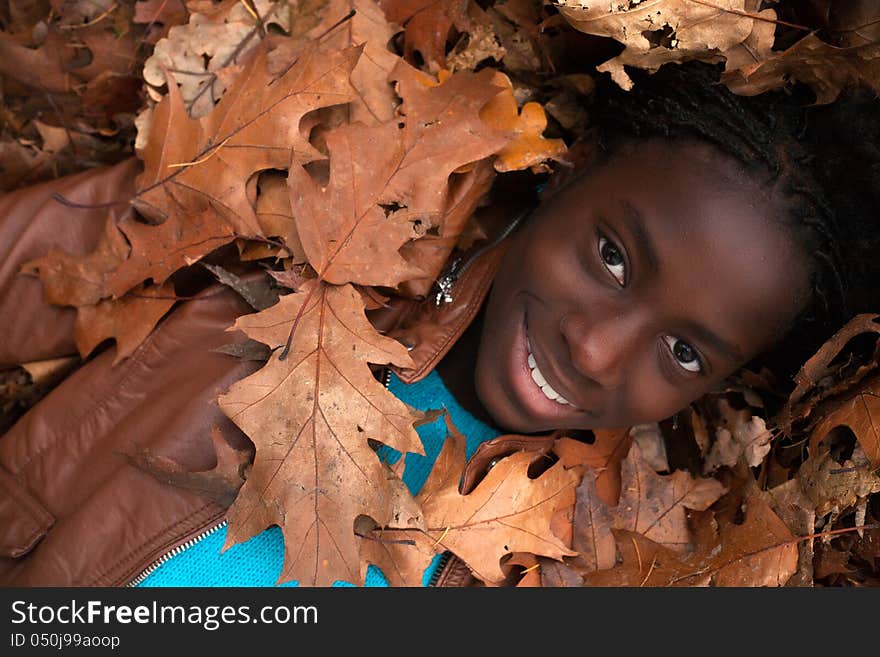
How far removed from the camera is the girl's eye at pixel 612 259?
1.65 meters

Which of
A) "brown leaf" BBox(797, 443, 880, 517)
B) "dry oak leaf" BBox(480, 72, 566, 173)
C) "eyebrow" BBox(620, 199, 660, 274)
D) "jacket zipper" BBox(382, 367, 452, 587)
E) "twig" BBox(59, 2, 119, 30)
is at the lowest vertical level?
"brown leaf" BBox(797, 443, 880, 517)

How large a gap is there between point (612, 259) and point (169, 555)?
1.19 meters

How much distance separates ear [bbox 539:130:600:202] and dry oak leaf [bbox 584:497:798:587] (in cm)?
86

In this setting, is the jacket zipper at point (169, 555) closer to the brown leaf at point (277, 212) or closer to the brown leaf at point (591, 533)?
the brown leaf at point (277, 212)

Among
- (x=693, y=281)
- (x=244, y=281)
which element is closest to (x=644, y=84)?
(x=693, y=281)

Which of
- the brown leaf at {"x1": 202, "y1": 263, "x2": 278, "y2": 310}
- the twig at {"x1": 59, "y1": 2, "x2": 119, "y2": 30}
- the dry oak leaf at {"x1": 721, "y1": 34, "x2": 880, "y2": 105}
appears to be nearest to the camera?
the dry oak leaf at {"x1": 721, "y1": 34, "x2": 880, "y2": 105}

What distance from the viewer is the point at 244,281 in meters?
1.82

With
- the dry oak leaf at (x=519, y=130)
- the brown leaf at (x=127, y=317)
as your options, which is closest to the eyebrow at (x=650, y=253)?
the dry oak leaf at (x=519, y=130)

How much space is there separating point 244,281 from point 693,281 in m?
1.01

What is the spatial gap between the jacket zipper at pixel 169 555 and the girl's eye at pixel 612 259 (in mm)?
1025

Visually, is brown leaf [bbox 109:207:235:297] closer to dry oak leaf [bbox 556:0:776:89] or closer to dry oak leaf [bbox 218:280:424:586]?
dry oak leaf [bbox 218:280:424:586]

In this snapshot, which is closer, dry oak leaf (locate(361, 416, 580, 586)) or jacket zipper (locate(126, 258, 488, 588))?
dry oak leaf (locate(361, 416, 580, 586))

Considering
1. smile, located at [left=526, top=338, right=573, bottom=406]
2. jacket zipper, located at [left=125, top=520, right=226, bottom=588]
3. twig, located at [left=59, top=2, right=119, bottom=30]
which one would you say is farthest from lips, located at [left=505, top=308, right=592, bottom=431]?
twig, located at [left=59, top=2, right=119, bottom=30]

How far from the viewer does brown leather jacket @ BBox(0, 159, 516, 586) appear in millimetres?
1745
